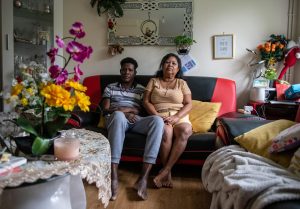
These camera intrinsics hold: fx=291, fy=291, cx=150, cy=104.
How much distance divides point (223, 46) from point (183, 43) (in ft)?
1.39

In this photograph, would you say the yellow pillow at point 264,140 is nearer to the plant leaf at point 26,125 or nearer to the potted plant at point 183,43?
the plant leaf at point 26,125

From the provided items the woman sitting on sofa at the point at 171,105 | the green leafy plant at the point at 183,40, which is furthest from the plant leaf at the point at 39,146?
the green leafy plant at the point at 183,40

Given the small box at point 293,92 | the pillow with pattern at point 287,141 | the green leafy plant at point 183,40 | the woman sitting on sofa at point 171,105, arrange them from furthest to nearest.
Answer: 1. the green leafy plant at point 183,40
2. the small box at point 293,92
3. the woman sitting on sofa at point 171,105
4. the pillow with pattern at point 287,141

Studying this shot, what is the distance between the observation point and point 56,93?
3.41 ft

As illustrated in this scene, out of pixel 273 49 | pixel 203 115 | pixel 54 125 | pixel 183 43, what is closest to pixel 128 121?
pixel 203 115

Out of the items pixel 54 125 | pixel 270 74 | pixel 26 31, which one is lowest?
pixel 54 125

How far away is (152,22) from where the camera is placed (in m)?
3.05

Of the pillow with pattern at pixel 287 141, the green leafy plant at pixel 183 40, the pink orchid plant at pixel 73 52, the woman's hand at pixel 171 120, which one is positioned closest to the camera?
the pink orchid plant at pixel 73 52

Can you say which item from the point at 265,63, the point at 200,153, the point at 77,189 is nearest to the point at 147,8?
the point at 265,63

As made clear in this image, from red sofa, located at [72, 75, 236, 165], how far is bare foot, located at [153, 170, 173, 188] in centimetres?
18

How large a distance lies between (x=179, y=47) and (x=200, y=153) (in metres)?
1.19

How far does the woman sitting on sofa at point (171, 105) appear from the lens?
2.30m

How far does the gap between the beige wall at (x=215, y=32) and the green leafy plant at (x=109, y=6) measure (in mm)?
72

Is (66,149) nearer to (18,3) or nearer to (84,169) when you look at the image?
(84,169)
